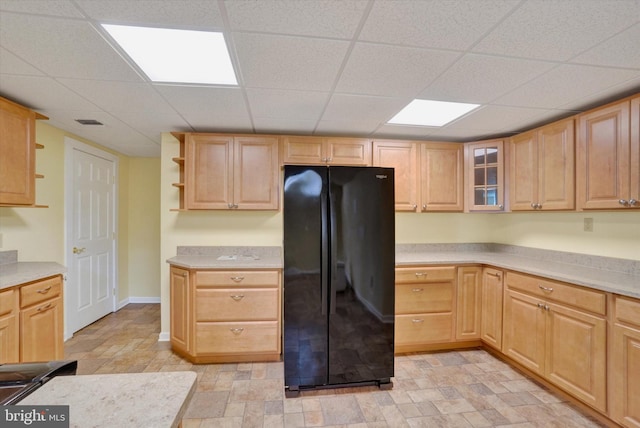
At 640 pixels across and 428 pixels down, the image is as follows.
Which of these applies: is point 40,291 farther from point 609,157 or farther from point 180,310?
point 609,157

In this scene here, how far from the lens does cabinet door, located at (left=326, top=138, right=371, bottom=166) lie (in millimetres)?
3055

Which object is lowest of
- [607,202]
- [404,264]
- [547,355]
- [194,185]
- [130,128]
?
[547,355]

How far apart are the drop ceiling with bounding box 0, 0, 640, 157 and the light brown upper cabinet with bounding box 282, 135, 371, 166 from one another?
0.34 meters

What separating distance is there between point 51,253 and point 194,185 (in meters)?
1.61

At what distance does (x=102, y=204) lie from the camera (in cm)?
371

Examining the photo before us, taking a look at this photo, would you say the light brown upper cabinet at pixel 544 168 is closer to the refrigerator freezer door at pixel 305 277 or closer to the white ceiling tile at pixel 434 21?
the white ceiling tile at pixel 434 21

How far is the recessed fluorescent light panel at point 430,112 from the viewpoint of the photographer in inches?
91.5

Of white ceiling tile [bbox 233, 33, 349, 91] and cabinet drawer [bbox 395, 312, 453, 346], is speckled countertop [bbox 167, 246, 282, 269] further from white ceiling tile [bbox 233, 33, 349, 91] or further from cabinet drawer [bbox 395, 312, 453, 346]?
white ceiling tile [bbox 233, 33, 349, 91]

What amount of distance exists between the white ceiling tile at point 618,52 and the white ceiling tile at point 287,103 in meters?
1.51

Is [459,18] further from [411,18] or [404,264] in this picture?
[404,264]

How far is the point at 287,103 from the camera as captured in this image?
226 cm

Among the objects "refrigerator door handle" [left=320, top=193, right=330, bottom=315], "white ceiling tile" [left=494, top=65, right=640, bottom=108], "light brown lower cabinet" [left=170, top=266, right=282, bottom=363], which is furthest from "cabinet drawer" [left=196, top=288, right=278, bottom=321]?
"white ceiling tile" [left=494, top=65, right=640, bottom=108]

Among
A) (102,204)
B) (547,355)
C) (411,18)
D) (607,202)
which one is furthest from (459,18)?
(102,204)

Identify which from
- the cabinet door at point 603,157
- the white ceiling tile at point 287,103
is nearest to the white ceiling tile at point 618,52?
the cabinet door at point 603,157
